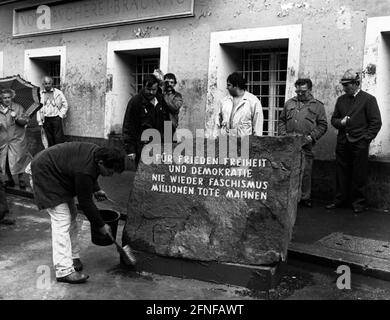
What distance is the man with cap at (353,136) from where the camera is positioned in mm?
6332

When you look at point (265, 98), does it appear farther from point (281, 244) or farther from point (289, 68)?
point (281, 244)

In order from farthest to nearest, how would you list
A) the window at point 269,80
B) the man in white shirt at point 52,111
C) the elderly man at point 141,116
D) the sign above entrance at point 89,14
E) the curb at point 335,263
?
the man in white shirt at point 52,111, the sign above entrance at point 89,14, the window at point 269,80, the elderly man at point 141,116, the curb at point 335,263

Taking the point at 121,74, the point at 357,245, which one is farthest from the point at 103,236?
the point at 121,74

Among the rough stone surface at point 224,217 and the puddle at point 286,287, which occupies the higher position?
the rough stone surface at point 224,217

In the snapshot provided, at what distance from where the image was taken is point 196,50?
8.46m

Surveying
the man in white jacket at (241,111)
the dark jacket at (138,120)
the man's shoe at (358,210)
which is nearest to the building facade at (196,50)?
the man's shoe at (358,210)

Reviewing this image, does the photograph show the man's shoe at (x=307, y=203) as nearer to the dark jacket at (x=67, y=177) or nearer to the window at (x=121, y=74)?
the dark jacket at (x=67, y=177)

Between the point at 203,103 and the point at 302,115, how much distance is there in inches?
88.7

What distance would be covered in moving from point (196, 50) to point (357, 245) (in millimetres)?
4776

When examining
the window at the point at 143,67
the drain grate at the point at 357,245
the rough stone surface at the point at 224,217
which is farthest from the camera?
the window at the point at 143,67

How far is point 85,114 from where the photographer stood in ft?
34.4

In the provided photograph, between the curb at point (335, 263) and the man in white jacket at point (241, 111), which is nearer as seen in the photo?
the curb at point (335, 263)

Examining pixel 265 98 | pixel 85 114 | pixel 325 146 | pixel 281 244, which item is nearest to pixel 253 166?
pixel 281 244

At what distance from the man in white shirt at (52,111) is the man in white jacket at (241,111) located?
5656 mm
